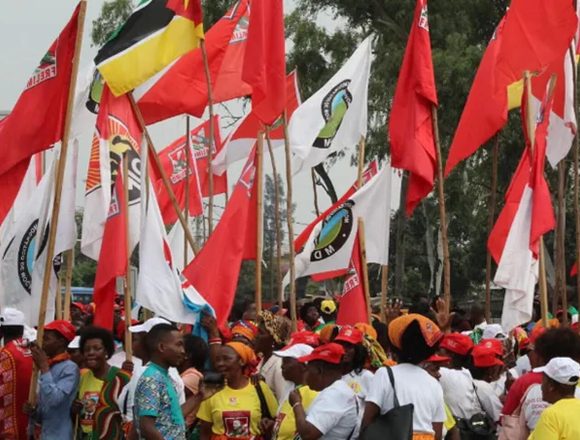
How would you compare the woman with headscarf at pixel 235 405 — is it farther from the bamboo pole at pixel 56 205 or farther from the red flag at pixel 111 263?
the red flag at pixel 111 263

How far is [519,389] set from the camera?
28.6ft

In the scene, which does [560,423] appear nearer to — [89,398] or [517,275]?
[89,398]

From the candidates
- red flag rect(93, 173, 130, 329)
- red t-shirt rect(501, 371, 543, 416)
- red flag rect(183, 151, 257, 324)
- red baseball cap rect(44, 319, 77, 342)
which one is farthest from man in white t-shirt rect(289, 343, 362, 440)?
red flag rect(183, 151, 257, 324)

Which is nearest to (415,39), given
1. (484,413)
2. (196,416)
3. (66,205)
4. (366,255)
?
(366,255)

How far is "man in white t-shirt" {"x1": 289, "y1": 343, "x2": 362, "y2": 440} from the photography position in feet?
24.9

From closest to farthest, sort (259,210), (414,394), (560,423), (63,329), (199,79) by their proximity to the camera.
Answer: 1. (560,423)
2. (414,394)
3. (63,329)
4. (259,210)
5. (199,79)

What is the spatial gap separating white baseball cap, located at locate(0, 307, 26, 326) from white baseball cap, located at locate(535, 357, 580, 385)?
409 centimetres

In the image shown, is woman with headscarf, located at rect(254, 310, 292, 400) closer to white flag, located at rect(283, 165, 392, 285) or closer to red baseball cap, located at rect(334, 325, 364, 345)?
red baseball cap, located at rect(334, 325, 364, 345)

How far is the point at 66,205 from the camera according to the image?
12141 mm

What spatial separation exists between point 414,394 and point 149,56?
6.07 meters

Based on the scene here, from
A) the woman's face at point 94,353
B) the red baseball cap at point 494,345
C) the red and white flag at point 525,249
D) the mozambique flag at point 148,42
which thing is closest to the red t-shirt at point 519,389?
the red baseball cap at point 494,345

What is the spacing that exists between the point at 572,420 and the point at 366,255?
6991 mm

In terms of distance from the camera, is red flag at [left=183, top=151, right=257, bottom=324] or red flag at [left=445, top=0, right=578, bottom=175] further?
red flag at [left=445, top=0, right=578, bottom=175]

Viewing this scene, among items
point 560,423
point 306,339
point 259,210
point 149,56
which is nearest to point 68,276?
point 259,210
